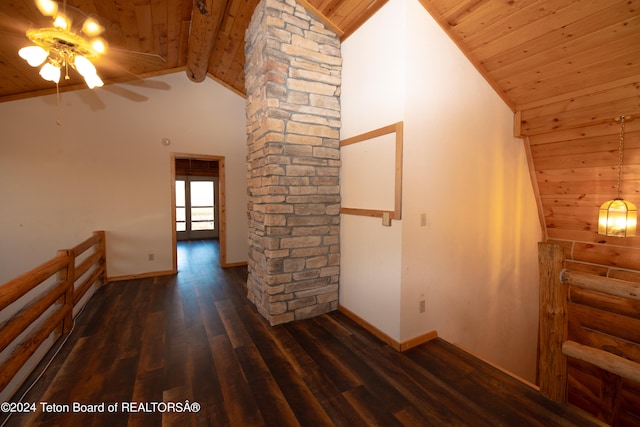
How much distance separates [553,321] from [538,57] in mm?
2379

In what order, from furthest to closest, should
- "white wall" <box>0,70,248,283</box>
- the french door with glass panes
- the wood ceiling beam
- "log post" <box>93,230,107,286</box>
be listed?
the french door with glass panes, "log post" <box>93,230,107,286</box>, "white wall" <box>0,70,248,283</box>, the wood ceiling beam

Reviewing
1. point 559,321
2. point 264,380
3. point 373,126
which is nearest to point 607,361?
point 559,321

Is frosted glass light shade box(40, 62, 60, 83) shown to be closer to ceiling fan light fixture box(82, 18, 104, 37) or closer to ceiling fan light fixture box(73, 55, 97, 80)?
ceiling fan light fixture box(73, 55, 97, 80)

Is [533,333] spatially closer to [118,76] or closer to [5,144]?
[118,76]

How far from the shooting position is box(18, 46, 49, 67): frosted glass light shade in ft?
6.79

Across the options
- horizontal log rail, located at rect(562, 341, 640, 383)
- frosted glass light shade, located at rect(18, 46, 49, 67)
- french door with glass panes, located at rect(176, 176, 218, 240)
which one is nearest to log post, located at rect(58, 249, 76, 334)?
frosted glass light shade, located at rect(18, 46, 49, 67)

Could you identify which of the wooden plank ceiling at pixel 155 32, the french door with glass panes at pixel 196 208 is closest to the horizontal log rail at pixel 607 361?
the wooden plank ceiling at pixel 155 32

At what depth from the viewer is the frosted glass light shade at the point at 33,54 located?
2.07m

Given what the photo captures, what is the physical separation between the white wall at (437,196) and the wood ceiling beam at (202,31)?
1.55 metres

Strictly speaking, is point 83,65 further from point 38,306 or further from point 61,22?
point 38,306

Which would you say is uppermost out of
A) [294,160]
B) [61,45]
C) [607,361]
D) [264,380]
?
[61,45]

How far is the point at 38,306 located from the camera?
2268 mm

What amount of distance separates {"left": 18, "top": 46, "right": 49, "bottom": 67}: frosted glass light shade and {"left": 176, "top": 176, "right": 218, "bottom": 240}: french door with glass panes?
6850 millimetres

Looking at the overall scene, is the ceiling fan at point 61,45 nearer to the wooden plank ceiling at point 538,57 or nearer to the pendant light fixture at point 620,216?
the wooden plank ceiling at point 538,57
